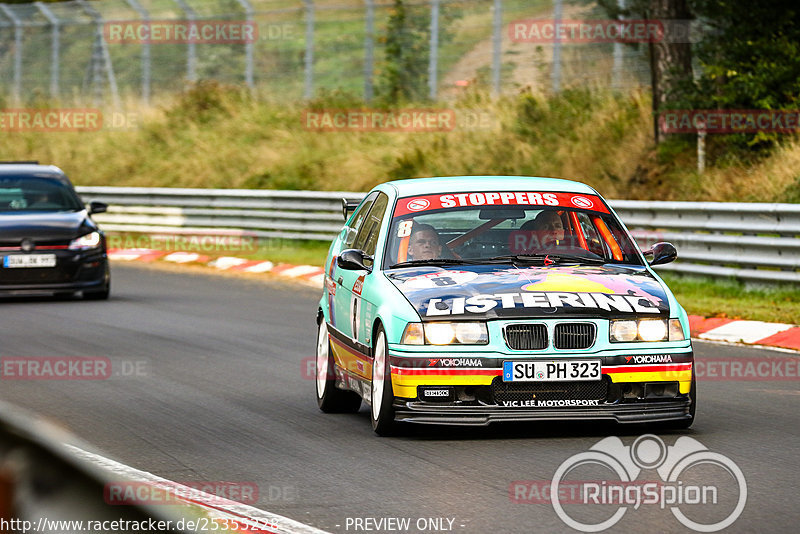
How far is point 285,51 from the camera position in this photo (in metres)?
36.9

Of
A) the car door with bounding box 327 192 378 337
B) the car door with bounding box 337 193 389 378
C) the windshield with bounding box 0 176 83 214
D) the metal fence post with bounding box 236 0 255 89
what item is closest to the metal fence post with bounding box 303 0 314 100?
the metal fence post with bounding box 236 0 255 89

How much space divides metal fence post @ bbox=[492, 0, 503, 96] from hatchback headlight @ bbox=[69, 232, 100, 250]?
44.3 ft

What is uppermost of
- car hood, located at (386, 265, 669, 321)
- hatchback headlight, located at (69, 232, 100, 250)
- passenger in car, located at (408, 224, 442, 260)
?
passenger in car, located at (408, 224, 442, 260)

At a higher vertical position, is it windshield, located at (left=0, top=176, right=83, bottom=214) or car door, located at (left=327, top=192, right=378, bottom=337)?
car door, located at (left=327, top=192, right=378, bottom=337)

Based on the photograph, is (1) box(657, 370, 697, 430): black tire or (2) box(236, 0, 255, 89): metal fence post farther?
(2) box(236, 0, 255, 89): metal fence post

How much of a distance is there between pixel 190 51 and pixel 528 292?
3162 cm

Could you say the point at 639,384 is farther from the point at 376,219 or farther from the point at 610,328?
the point at 376,219

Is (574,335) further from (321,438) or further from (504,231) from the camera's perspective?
(321,438)

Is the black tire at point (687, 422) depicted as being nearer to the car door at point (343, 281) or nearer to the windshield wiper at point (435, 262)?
the windshield wiper at point (435, 262)

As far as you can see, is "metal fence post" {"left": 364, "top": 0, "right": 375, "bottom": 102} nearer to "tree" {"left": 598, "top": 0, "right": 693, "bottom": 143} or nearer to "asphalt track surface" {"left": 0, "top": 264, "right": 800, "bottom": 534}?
"tree" {"left": 598, "top": 0, "right": 693, "bottom": 143}

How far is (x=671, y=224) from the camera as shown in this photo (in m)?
19.0

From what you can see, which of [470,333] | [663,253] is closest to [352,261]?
[470,333]

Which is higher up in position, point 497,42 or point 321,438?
point 497,42

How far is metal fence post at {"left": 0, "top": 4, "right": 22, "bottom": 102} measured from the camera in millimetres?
40156
